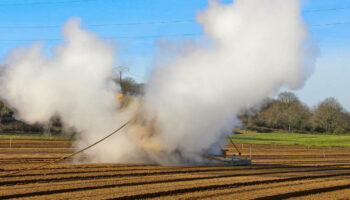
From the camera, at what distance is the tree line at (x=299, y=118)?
Result: 349 feet

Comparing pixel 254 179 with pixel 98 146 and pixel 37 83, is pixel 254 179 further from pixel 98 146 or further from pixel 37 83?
pixel 37 83

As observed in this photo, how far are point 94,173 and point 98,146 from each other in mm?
7752

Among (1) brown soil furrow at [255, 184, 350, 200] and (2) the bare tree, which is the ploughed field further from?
(2) the bare tree

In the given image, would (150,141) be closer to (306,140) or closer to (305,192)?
(305,192)

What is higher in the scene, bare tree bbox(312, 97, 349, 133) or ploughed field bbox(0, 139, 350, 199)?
bare tree bbox(312, 97, 349, 133)

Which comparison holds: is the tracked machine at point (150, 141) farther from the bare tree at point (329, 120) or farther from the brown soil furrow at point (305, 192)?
the bare tree at point (329, 120)

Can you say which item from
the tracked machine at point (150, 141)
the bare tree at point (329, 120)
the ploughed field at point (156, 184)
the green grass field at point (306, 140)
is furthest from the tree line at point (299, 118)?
the ploughed field at point (156, 184)

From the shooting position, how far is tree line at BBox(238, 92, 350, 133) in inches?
→ 4193

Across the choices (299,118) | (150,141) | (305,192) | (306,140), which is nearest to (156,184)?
(305,192)

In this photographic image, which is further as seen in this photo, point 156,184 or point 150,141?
point 150,141

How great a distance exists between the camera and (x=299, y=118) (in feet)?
371

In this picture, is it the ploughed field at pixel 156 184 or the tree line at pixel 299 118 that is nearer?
the ploughed field at pixel 156 184

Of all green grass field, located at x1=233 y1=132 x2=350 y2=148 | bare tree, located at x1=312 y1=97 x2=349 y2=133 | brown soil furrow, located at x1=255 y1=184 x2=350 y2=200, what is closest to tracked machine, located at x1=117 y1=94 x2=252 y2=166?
brown soil furrow, located at x1=255 y1=184 x2=350 y2=200

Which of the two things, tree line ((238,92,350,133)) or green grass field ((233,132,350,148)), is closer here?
green grass field ((233,132,350,148))
